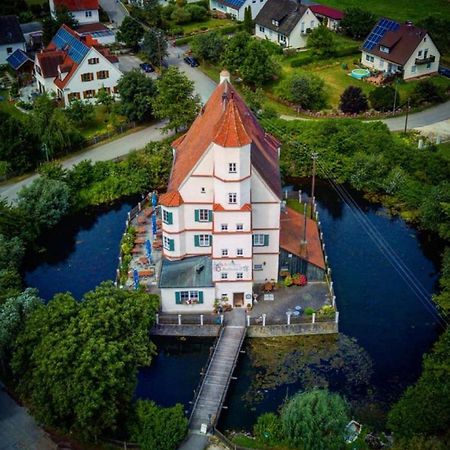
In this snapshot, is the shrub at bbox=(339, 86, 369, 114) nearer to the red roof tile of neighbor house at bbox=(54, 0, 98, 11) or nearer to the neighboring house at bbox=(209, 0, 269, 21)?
the neighboring house at bbox=(209, 0, 269, 21)

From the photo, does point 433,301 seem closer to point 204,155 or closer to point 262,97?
point 204,155

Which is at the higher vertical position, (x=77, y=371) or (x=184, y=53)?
(x=184, y=53)

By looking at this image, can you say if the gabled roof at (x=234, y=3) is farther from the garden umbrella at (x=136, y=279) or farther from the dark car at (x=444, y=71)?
the garden umbrella at (x=136, y=279)

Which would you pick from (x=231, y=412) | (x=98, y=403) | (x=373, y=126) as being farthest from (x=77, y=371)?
(x=373, y=126)

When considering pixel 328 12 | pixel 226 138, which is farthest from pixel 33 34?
pixel 226 138

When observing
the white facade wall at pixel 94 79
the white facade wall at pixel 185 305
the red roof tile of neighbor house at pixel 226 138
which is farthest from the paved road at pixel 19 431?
the white facade wall at pixel 94 79

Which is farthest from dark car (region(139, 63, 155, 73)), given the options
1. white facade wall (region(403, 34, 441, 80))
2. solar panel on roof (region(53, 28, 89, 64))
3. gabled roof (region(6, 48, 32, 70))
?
white facade wall (region(403, 34, 441, 80))

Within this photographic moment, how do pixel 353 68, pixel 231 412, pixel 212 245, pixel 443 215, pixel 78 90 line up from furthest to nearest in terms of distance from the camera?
1. pixel 353 68
2. pixel 78 90
3. pixel 443 215
4. pixel 212 245
5. pixel 231 412
